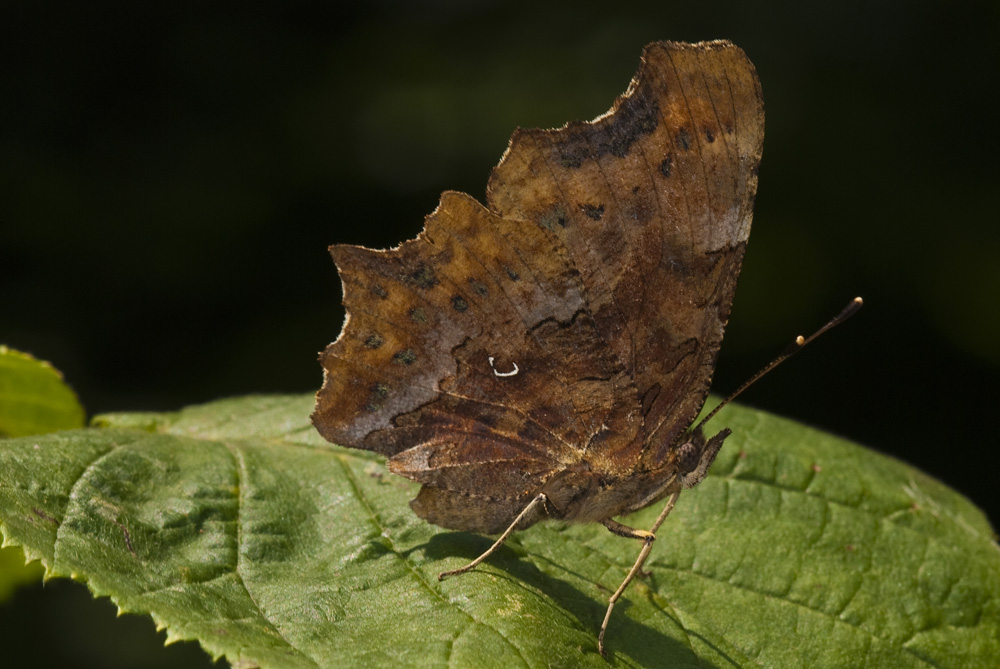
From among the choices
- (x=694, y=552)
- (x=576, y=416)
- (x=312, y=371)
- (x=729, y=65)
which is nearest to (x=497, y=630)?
(x=576, y=416)

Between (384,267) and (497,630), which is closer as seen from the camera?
(497,630)

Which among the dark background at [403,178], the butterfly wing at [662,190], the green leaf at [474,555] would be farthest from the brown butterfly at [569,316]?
the dark background at [403,178]

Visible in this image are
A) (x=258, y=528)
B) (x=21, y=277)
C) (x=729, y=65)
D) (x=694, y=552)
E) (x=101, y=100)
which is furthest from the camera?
(x=101, y=100)

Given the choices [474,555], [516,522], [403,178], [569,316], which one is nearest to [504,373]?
[569,316]

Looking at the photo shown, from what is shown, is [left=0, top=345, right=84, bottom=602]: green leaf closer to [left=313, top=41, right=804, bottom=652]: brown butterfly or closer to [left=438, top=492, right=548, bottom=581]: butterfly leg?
[left=313, top=41, right=804, bottom=652]: brown butterfly

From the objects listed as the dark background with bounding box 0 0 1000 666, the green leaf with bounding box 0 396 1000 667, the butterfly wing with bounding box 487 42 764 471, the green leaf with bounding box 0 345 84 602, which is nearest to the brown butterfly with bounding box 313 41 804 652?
the butterfly wing with bounding box 487 42 764 471

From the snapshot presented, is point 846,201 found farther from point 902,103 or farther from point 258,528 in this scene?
point 258,528

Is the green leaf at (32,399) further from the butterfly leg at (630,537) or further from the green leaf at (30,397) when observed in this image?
the butterfly leg at (630,537)
